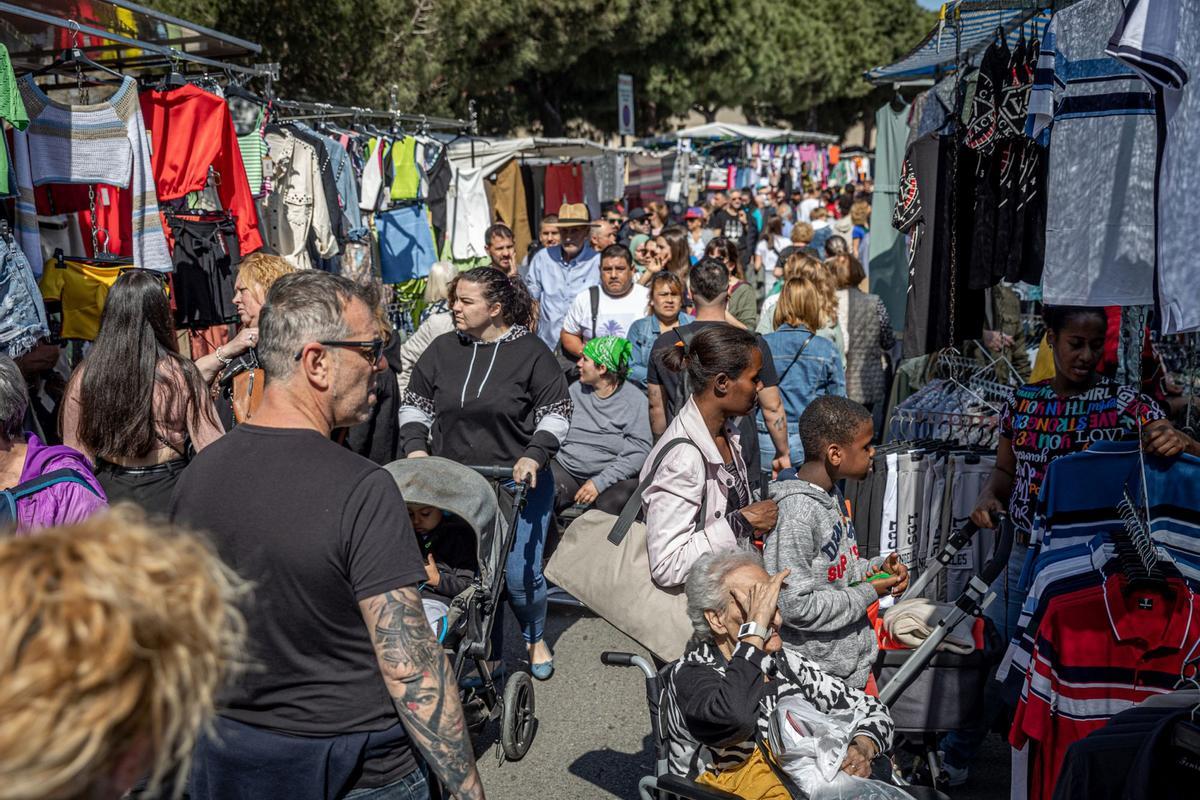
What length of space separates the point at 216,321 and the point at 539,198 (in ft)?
27.4

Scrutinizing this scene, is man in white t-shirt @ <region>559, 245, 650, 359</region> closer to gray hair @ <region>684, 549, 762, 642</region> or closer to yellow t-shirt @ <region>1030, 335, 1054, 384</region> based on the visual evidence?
yellow t-shirt @ <region>1030, 335, 1054, 384</region>

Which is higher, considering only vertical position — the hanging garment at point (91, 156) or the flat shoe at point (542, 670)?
the hanging garment at point (91, 156)

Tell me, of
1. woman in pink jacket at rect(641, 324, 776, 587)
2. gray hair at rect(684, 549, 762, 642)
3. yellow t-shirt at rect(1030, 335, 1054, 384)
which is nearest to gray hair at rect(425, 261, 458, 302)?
yellow t-shirt at rect(1030, 335, 1054, 384)

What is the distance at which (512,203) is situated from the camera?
531 inches

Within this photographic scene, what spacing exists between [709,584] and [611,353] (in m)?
3.20

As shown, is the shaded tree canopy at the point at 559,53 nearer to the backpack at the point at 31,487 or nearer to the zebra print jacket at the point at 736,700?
the backpack at the point at 31,487

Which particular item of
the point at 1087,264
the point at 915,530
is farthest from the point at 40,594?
the point at 915,530

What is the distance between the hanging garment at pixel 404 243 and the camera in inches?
414

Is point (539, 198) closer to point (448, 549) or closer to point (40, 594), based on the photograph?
point (448, 549)

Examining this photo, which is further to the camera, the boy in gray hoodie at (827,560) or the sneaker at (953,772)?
the sneaker at (953,772)

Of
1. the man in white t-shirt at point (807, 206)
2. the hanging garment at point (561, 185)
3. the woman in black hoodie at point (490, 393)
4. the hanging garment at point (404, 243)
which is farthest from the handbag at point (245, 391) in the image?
the man in white t-shirt at point (807, 206)

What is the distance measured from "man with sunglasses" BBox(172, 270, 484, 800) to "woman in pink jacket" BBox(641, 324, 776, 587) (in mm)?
1360

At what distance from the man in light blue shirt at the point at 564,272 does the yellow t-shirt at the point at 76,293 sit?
4052 mm

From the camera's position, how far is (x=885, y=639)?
13.2 feet
